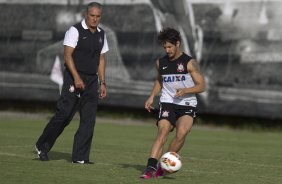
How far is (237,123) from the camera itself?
82.3ft

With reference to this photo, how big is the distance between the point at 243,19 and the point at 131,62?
3.77 metres

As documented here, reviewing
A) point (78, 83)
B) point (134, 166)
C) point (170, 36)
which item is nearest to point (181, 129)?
point (170, 36)

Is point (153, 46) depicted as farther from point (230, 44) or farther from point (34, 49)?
point (34, 49)

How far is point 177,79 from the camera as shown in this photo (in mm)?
12336

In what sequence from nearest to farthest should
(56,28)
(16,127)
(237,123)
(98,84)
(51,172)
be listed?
(51,172), (98,84), (16,127), (237,123), (56,28)

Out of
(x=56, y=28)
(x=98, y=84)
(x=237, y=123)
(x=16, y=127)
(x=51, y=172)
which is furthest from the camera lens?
(x=56, y=28)

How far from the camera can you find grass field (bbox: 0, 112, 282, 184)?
11898 millimetres

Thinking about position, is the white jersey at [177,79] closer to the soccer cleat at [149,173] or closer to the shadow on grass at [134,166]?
the soccer cleat at [149,173]

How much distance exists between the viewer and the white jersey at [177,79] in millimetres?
12312

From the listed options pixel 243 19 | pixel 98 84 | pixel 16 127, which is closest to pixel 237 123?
pixel 243 19

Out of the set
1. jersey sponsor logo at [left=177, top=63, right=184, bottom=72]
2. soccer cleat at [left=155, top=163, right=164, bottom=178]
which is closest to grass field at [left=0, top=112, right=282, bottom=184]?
soccer cleat at [left=155, top=163, right=164, bottom=178]

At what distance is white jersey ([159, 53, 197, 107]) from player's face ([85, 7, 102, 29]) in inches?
65.0

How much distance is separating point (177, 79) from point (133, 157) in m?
3.46

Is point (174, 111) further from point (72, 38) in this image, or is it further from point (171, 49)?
point (72, 38)
